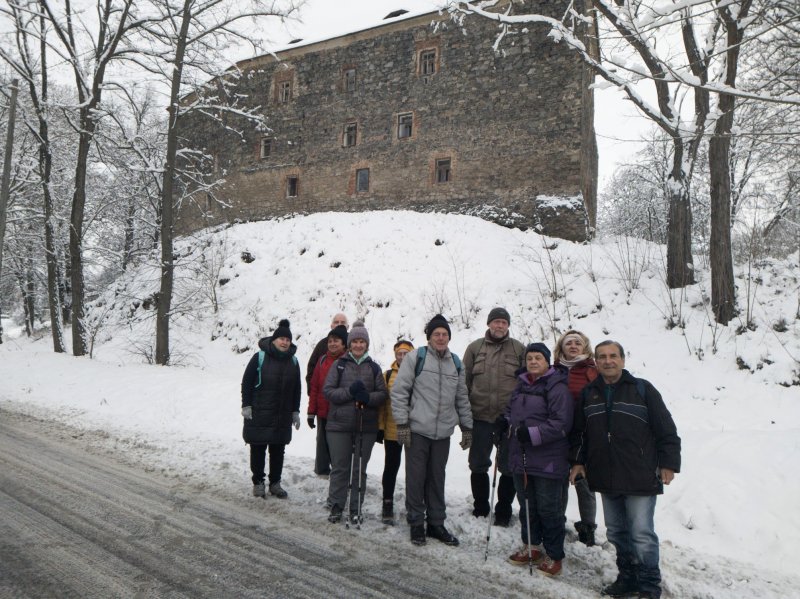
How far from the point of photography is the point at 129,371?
37.2 feet

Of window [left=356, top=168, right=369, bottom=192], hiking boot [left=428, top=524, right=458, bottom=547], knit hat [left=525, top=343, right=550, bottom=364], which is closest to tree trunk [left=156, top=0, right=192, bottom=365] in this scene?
window [left=356, top=168, right=369, bottom=192]

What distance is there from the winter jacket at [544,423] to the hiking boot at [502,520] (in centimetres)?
76

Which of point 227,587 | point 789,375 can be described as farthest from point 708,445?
point 227,587

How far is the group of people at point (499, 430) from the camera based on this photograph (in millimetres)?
3643

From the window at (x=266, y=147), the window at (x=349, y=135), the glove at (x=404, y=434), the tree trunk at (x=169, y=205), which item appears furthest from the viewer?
the window at (x=266, y=147)

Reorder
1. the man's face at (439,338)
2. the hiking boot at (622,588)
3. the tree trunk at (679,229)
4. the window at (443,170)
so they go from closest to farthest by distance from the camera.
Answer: the hiking boot at (622,588), the man's face at (439,338), the tree trunk at (679,229), the window at (443,170)

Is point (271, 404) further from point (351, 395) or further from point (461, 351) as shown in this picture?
point (461, 351)

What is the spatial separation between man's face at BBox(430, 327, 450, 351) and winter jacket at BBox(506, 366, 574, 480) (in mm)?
825

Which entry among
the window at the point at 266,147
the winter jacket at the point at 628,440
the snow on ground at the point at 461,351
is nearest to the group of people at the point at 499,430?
the winter jacket at the point at 628,440

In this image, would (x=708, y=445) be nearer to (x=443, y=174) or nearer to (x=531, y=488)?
(x=531, y=488)

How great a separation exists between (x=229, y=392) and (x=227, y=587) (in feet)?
21.4

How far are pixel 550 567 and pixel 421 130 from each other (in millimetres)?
17640

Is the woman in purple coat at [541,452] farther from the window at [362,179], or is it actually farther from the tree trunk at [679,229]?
the window at [362,179]

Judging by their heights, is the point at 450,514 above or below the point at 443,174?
below
